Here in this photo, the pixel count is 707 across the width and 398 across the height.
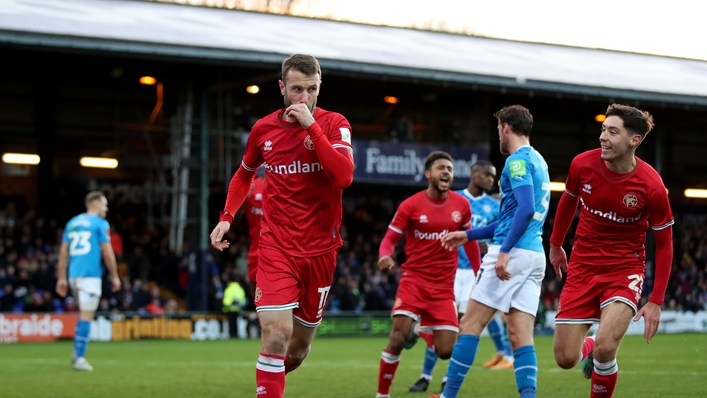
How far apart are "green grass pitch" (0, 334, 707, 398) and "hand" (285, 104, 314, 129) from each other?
4.54 metres

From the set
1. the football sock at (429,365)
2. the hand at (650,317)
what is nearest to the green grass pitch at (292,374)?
the football sock at (429,365)

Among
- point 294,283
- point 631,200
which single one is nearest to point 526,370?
point 631,200

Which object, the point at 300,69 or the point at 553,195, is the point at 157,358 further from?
the point at 553,195

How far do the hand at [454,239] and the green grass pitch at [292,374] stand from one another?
2432 mm

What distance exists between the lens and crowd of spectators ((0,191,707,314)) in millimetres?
23078

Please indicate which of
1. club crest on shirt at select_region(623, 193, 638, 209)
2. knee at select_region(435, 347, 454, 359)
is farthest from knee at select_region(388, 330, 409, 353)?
club crest on shirt at select_region(623, 193, 638, 209)

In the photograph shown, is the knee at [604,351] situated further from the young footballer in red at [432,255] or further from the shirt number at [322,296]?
the young footballer in red at [432,255]

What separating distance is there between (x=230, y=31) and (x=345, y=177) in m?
20.4

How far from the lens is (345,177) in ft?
20.9

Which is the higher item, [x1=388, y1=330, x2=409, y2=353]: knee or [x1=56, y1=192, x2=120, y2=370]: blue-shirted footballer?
[x1=56, y1=192, x2=120, y2=370]: blue-shirted footballer

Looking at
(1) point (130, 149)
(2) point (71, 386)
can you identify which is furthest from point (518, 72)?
(2) point (71, 386)

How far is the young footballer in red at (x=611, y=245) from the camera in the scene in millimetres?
7121

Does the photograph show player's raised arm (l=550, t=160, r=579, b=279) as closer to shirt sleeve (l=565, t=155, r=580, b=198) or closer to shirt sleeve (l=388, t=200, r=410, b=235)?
shirt sleeve (l=565, t=155, r=580, b=198)

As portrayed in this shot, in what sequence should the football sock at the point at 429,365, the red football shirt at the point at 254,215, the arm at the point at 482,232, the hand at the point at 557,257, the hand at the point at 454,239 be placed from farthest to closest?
1. the red football shirt at the point at 254,215
2. the football sock at the point at 429,365
3. the arm at the point at 482,232
4. the hand at the point at 454,239
5. the hand at the point at 557,257
